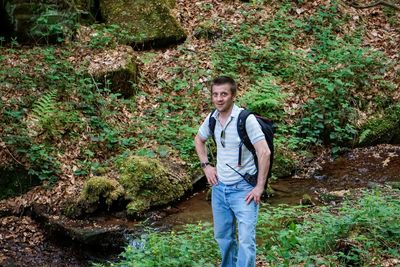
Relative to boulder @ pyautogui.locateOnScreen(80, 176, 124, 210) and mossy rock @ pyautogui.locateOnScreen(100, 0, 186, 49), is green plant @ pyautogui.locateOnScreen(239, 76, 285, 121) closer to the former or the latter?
mossy rock @ pyautogui.locateOnScreen(100, 0, 186, 49)

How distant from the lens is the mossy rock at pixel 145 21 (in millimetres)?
12531

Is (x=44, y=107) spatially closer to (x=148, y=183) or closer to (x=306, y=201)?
(x=148, y=183)

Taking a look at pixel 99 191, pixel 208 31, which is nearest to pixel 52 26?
pixel 208 31

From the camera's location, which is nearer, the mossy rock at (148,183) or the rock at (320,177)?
the mossy rock at (148,183)

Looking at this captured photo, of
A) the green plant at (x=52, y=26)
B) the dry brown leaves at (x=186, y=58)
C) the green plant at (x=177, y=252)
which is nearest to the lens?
the green plant at (x=177, y=252)

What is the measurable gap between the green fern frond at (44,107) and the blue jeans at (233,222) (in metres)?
5.64

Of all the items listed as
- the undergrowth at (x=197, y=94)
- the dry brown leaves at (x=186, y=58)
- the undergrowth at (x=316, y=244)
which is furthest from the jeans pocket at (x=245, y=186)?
the undergrowth at (x=197, y=94)

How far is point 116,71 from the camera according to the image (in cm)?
1088

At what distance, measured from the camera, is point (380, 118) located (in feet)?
35.7

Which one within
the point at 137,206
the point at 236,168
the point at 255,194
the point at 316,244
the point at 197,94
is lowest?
the point at 137,206

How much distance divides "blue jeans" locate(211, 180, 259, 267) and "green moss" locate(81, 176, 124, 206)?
3.92 metres

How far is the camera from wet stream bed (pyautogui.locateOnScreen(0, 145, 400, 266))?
24.5ft

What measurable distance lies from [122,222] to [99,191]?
0.67 meters

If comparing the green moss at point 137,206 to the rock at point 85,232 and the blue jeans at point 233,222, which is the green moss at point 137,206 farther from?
the blue jeans at point 233,222
